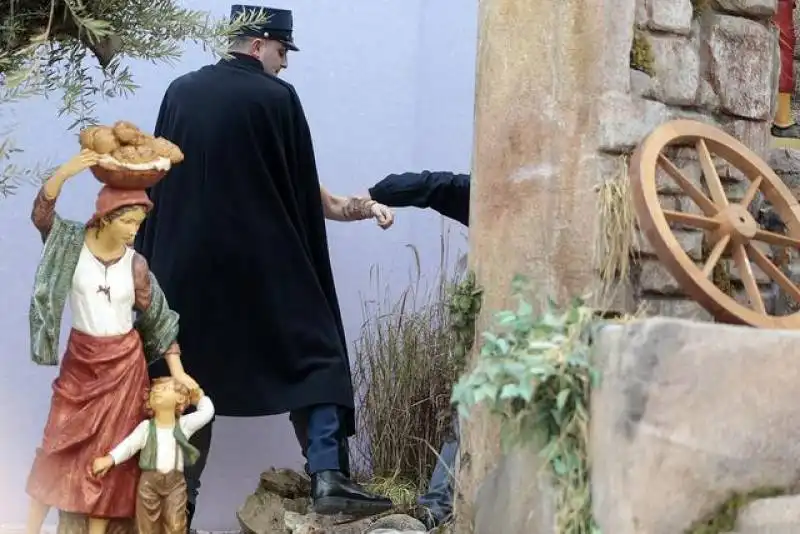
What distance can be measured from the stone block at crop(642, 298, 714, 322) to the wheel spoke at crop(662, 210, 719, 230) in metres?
0.33

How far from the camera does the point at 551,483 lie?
97.8 inches

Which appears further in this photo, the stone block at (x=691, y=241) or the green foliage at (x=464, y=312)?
the green foliage at (x=464, y=312)

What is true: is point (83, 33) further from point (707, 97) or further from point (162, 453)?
point (707, 97)

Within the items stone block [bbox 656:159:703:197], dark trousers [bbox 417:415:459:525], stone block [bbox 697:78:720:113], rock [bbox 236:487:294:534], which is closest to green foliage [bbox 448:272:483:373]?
dark trousers [bbox 417:415:459:525]

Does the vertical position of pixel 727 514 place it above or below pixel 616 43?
below

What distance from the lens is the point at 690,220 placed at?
8.60 ft

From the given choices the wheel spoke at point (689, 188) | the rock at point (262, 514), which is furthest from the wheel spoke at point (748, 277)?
the rock at point (262, 514)

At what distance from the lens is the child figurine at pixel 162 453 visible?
277 centimetres

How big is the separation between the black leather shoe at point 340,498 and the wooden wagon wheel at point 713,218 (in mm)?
1383

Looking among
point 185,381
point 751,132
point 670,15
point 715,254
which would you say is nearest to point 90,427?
point 185,381

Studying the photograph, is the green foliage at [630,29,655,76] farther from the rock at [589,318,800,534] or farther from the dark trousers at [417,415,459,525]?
the dark trousers at [417,415,459,525]

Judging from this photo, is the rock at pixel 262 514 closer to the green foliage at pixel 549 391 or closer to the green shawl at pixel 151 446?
the green shawl at pixel 151 446

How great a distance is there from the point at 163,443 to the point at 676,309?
1.39 meters

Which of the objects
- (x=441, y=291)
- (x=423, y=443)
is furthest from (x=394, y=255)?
(x=423, y=443)
